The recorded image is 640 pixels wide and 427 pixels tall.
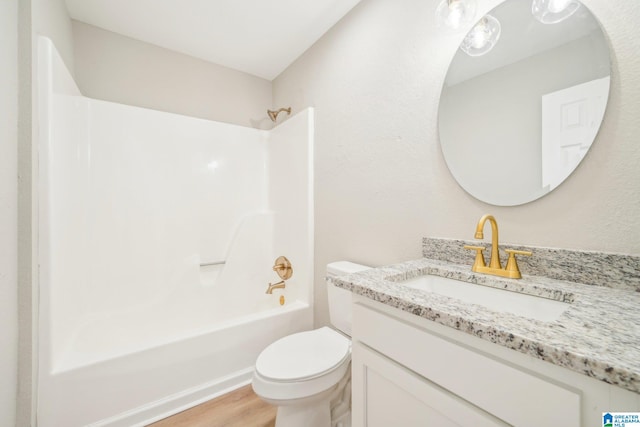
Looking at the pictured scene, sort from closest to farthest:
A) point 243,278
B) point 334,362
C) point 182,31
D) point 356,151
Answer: point 334,362, point 356,151, point 182,31, point 243,278

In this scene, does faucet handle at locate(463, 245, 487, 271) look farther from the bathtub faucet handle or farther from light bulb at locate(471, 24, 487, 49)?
the bathtub faucet handle

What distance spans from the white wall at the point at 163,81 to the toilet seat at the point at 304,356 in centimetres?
203

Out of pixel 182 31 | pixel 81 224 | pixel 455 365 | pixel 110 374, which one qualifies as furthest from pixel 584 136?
pixel 81 224

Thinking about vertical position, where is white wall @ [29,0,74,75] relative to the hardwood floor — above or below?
above

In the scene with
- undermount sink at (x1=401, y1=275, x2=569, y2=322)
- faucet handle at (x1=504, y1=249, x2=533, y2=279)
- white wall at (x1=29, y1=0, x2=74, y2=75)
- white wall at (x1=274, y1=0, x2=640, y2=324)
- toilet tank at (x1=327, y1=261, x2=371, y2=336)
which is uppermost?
white wall at (x1=29, y1=0, x2=74, y2=75)

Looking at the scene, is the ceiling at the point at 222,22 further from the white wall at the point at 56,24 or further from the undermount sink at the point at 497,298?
the undermount sink at the point at 497,298

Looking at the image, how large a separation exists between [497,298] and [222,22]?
2.28 metres

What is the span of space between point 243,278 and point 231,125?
1.39m

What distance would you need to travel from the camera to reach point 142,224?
6.32 ft

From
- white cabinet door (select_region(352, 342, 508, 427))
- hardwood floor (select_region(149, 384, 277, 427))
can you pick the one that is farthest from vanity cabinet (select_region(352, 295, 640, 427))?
hardwood floor (select_region(149, 384, 277, 427))

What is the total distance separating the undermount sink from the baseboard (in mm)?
1384

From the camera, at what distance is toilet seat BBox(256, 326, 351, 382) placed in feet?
3.62

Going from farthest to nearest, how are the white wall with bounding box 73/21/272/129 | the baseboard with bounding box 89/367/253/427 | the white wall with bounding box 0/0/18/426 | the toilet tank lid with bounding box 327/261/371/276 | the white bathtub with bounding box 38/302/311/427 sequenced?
1. the white wall with bounding box 73/21/272/129
2. the toilet tank lid with bounding box 327/261/371/276
3. the baseboard with bounding box 89/367/253/427
4. the white bathtub with bounding box 38/302/311/427
5. the white wall with bounding box 0/0/18/426

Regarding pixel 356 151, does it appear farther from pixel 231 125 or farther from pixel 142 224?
pixel 142 224
